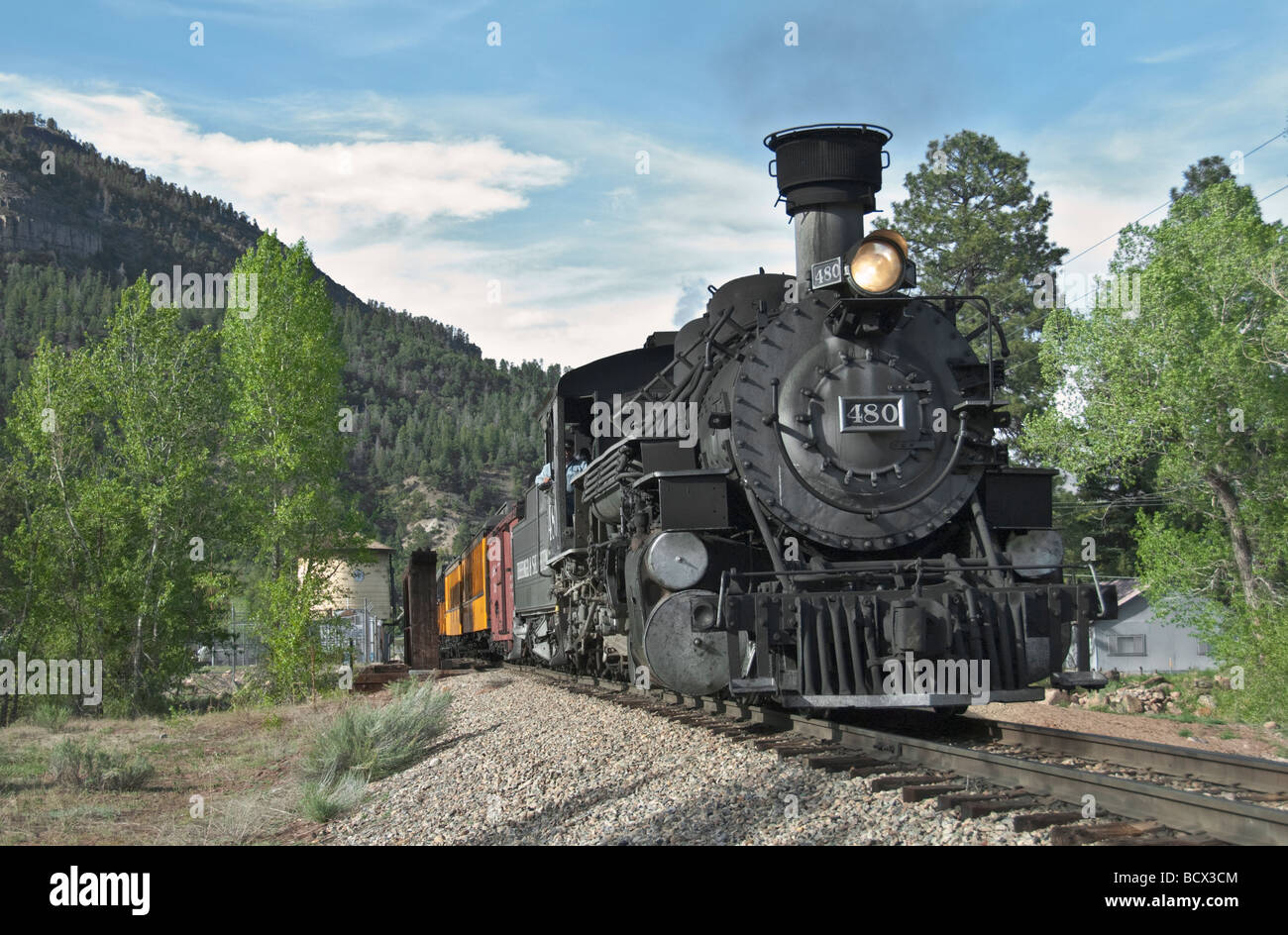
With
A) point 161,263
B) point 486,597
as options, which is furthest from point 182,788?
point 161,263

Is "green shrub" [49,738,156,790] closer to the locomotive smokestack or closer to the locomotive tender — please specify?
the locomotive tender

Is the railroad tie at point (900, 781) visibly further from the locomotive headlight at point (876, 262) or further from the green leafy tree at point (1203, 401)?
the green leafy tree at point (1203, 401)

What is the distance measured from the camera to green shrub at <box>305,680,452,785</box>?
33.3 feet

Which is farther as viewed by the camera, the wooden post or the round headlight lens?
the wooden post

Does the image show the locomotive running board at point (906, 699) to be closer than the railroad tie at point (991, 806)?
No

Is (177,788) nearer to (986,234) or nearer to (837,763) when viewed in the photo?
(837,763)

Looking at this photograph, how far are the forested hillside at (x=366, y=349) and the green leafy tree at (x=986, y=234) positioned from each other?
196 feet

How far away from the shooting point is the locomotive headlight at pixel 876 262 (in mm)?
7934

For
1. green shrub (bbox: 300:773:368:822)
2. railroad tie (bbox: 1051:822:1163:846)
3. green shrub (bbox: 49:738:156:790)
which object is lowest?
green shrub (bbox: 49:738:156:790)

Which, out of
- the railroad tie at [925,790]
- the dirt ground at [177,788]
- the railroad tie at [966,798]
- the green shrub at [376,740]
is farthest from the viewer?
the green shrub at [376,740]
